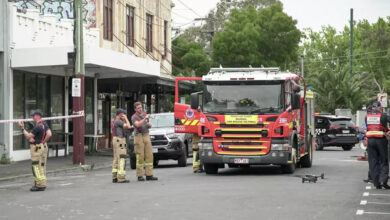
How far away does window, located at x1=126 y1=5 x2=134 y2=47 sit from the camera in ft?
123

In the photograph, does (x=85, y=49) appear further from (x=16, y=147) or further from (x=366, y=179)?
(x=366, y=179)

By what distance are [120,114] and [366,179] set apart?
19.7ft

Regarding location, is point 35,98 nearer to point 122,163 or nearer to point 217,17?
point 122,163

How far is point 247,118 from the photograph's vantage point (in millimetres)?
18938

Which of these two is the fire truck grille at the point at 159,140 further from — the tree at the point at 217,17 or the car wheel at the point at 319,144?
the tree at the point at 217,17

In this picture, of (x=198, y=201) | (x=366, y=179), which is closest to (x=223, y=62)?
(x=366, y=179)

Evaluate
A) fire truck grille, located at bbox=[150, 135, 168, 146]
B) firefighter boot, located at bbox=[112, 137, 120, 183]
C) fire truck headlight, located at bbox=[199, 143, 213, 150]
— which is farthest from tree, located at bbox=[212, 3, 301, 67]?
firefighter boot, located at bbox=[112, 137, 120, 183]

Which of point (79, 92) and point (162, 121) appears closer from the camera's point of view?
point (79, 92)

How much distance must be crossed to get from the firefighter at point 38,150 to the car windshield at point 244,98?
4.61 metres

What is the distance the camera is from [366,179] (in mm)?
18234

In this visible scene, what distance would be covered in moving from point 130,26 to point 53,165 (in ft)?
48.9

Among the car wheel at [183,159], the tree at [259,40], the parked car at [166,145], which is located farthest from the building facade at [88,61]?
the tree at [259,40]

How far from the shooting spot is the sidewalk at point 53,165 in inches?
818

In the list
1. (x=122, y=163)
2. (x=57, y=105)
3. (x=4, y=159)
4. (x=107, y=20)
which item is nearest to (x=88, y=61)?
(x=4, y=159)
